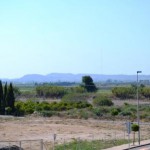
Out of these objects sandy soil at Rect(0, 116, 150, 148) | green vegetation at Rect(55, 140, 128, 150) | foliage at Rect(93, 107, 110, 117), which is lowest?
sandy soil at Rect(0, 116, 150, 148)

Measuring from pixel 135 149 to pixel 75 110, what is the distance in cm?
4342

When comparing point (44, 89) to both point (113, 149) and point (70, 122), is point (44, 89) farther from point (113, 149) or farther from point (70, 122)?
point (113, 149)

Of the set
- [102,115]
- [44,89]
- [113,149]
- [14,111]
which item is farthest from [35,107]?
[44,89]

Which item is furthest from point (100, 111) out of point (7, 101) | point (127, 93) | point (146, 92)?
point (127, 93)

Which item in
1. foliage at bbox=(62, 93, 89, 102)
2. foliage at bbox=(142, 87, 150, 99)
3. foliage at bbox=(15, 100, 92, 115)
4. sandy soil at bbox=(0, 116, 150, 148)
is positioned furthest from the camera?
foliage at bbox=(142, 87, 150, 99)

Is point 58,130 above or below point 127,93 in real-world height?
below

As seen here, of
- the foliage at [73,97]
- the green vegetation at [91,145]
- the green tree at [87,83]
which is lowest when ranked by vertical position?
the green vegetation at [91,145]

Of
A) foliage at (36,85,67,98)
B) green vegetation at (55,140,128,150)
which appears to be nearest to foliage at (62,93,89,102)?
foliage at (36,85,67,98)

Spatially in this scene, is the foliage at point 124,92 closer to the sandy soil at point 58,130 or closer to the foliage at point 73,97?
the foliage at point 73,97

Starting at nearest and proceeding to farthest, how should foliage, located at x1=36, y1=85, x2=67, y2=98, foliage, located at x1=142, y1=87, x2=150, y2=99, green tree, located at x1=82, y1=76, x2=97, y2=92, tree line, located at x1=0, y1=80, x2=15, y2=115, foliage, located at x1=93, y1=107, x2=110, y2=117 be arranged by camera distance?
foliage, located at x1=93, y1=107, x2=110, y2=117, tree line, located at x1=0, y1=80, x2=15, y2=115, foliage, located at x1=142, y1=87, x2=150, y2=99, foliage, located at x1=36, y1=85, x2=67, y2=98, green tree, located at x1=82, y1=76, x2=97, y2=92

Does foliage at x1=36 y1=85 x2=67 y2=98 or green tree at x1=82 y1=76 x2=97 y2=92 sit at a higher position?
green tree at x1=82 y1=76 x2=97 y2=92

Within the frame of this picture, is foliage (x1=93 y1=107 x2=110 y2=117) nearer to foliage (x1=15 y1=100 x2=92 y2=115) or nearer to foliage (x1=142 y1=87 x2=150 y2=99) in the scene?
foliage (x1=15 y1=100 x2=92 y2=115)

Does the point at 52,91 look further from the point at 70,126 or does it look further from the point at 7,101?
the point at 70,126

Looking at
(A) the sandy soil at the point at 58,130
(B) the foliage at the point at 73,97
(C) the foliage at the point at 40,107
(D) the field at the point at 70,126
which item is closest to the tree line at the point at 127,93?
(B) the foliage at the point at 73,97
